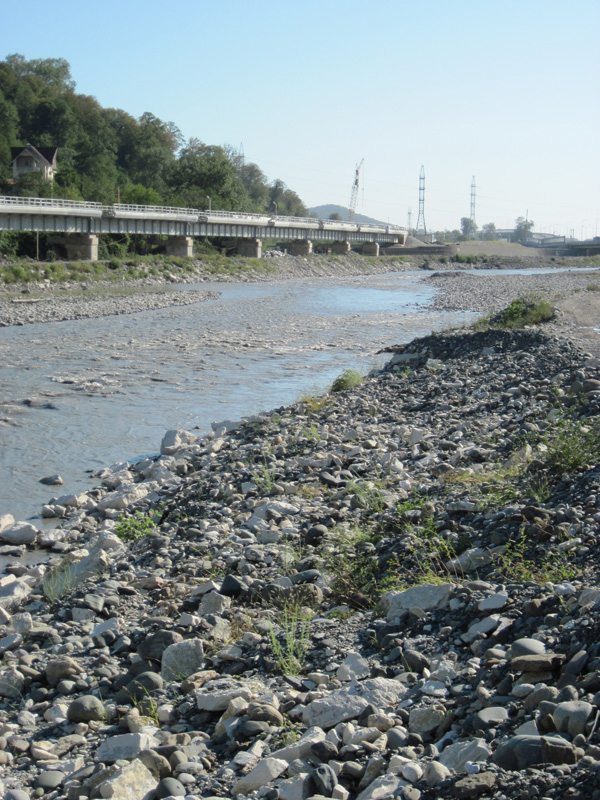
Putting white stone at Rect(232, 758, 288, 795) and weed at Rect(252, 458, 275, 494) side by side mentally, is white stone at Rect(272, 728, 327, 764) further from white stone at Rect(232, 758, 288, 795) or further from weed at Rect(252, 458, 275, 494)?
weed at Rect(252, 458, 275, 494)

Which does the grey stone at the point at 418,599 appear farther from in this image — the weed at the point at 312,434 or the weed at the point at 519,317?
the weed at the point at 519,317

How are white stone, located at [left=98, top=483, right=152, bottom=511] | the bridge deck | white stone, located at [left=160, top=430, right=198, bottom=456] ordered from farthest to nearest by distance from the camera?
the bridge deck
white stone, located at [left=160, top=430, right=198, bottom=456]
white stone, located at [left=98, top=483, right=152, bottom=511]

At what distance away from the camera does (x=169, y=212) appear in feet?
243

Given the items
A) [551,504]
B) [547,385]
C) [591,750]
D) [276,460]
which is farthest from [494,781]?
[547,385]

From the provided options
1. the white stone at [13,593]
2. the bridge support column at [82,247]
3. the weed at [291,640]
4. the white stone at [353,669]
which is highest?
the bridge support column at [82,247]

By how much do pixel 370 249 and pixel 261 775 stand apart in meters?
117

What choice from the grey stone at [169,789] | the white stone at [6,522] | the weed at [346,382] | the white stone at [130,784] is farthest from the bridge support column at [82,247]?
the grey stone at [169,789]

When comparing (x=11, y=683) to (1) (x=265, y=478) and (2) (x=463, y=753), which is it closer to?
(2) (x=463, y=753)

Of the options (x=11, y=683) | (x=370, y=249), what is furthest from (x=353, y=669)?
(x=370, y=249)

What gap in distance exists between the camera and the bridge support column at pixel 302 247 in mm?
100938

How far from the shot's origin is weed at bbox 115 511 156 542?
9830 millimetres

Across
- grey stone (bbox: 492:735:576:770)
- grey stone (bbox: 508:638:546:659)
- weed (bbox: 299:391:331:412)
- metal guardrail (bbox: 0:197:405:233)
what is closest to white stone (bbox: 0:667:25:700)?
grey stone (bbox: 508:638:546:659)

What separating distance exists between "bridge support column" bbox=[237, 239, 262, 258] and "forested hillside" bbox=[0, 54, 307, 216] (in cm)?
1186

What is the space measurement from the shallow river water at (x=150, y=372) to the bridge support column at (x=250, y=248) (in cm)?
4186
